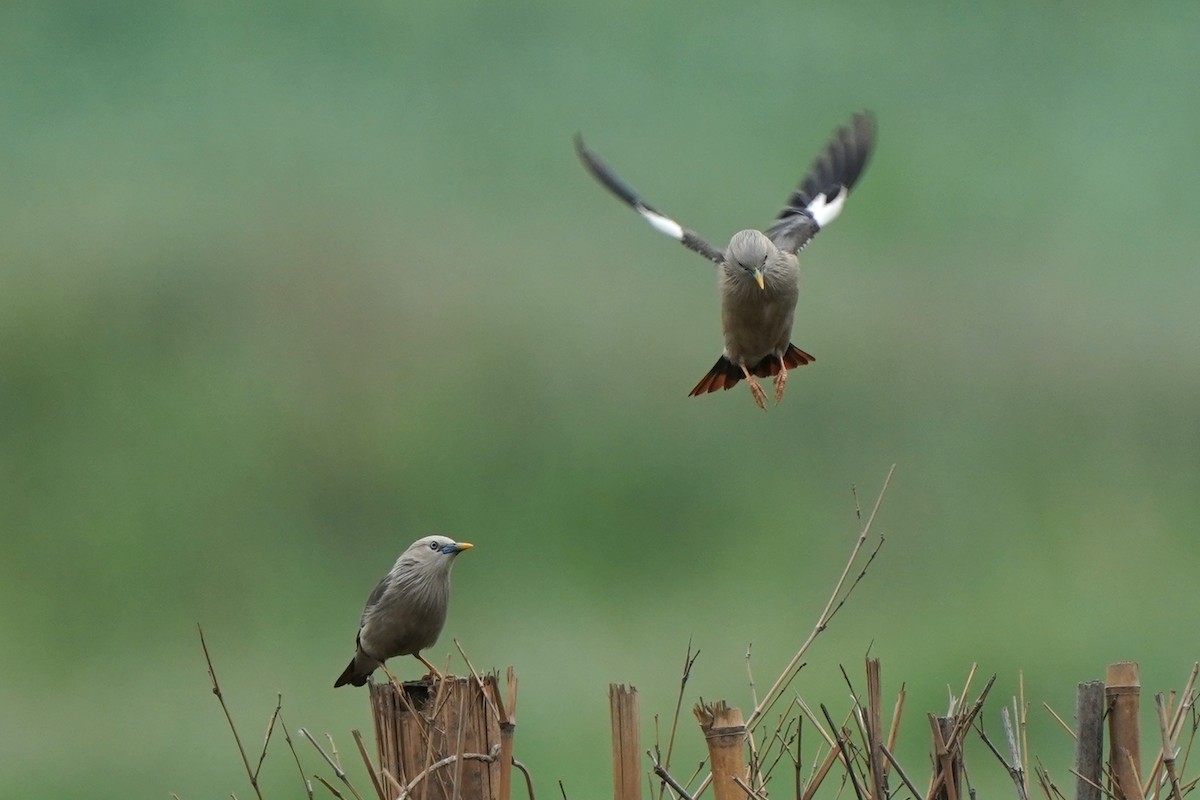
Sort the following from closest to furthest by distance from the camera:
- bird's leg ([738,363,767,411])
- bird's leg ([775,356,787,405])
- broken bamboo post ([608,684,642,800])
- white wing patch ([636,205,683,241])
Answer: broken bamboo post ([608,684,642,800]), bird's leg ([738,363,767,411]), bird's leg ([775,356,787,405]), white wing patch ([636,205,683,241])

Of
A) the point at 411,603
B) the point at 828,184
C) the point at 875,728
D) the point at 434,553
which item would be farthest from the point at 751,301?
the point at 875,728

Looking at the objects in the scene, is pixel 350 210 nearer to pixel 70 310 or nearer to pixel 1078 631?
pixel 70 310

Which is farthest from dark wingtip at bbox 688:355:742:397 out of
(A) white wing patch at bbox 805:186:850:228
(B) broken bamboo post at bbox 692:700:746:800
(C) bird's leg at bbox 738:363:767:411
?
(B) broken bamboo post at bbox 692:700:746:800

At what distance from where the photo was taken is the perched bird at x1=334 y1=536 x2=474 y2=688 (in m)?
4.68

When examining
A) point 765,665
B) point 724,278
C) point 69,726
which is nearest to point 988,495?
point 765,665

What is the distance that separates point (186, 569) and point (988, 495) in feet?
23.1

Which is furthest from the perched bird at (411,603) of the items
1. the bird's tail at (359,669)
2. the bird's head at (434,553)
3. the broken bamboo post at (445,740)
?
the broken bamboo post at (445,740)

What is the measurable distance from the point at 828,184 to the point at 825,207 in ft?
1.03

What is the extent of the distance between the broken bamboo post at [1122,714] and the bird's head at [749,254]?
1.96 meters

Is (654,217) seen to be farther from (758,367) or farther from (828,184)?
(828,184)

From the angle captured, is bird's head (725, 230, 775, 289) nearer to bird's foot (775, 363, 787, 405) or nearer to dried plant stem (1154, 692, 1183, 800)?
bird's foot (775, 363, 787, 405)

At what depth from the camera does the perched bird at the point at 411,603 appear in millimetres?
4676

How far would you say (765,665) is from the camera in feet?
40.1

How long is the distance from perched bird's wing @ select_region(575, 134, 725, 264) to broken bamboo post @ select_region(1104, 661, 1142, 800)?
7.75 feet
